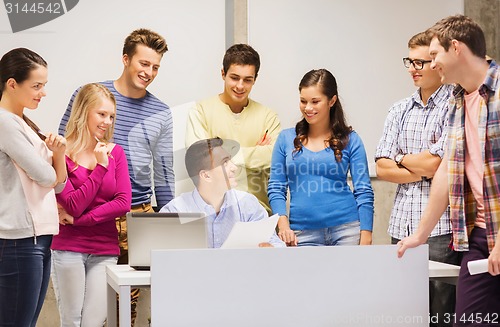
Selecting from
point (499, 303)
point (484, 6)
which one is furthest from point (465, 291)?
point (484, 6)

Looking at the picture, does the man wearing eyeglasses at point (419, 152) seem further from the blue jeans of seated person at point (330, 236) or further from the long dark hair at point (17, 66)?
the long dark hair at point (17, 66)

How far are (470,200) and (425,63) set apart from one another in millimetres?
1036

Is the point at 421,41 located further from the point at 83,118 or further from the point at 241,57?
the point at 83,118

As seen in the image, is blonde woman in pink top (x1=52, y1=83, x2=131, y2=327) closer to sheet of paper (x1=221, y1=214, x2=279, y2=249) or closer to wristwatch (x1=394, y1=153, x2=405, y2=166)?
sheet of paper (x1=221, y1=214, x2=279, y2=249)

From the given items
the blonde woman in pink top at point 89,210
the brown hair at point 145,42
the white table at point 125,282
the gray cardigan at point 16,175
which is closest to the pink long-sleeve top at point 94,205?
the blonde woman in pink top at point 89,210

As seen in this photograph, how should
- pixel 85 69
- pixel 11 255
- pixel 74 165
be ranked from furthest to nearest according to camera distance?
pixel 85 69 → pixel 74 165 → pixel 11 255

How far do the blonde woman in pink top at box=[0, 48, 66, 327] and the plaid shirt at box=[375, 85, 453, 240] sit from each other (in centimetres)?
158

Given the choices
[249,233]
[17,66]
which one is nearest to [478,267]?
[249,233]

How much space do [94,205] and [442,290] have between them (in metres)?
1.65

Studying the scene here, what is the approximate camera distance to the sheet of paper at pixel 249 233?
242cm

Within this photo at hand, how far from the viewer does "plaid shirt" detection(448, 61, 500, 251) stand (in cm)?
250

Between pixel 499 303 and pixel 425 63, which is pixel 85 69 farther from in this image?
pixel 499 303

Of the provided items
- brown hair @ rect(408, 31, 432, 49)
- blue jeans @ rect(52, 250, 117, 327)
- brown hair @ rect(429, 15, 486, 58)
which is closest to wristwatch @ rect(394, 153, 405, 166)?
brown hair @ rect(408, 31, 432, 49)

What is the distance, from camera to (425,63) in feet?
11.4
